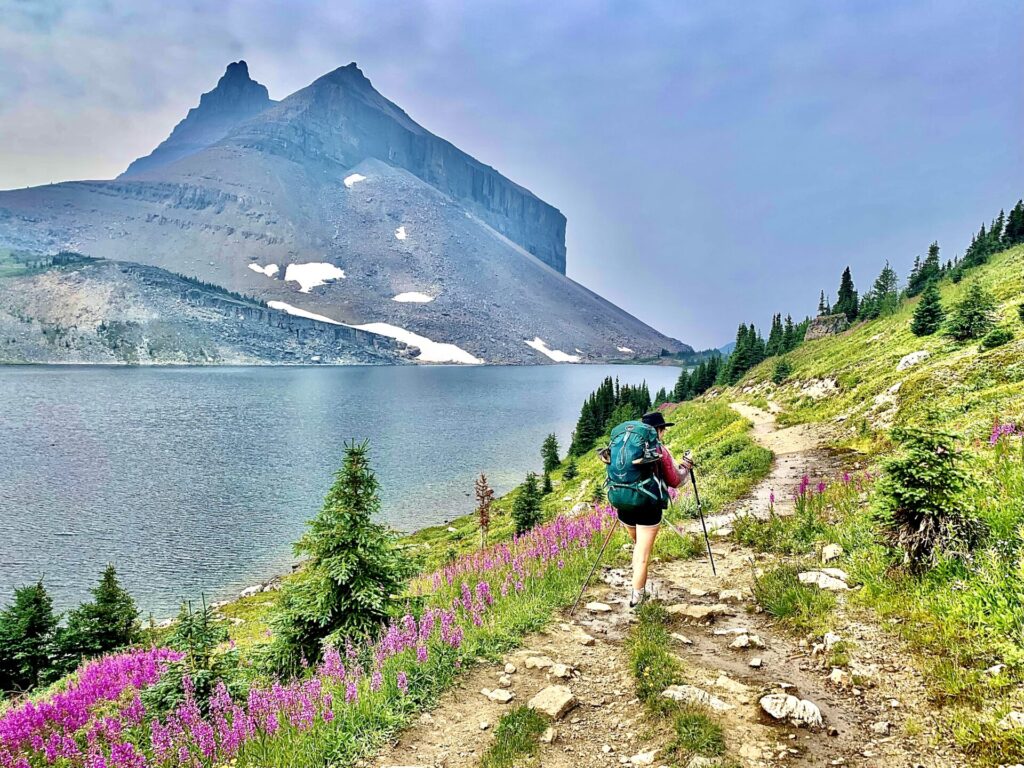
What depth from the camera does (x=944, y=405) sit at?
1204 centimetres

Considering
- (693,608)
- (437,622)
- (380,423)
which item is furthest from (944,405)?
(380,423)

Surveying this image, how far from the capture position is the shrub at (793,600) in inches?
222

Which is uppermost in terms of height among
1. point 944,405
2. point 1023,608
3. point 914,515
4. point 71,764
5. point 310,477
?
point 944,405

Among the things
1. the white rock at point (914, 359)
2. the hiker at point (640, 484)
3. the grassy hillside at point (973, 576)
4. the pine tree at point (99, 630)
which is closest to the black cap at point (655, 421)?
the hiker at point (640, 484)

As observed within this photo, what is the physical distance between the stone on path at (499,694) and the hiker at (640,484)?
249 centimetres

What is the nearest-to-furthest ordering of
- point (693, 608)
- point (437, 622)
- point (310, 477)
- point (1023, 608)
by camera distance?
1. point (1023, 608)
2. point (437, 622)
3. point (693, 608)
4. point (310, 477)

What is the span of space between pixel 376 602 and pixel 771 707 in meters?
4.51

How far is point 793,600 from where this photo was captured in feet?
20.0

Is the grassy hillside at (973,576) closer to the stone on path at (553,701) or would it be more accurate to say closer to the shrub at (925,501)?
the shrub at (925,501)

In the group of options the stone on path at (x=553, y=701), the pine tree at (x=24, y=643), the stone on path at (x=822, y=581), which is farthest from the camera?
the pine tree at (x=24, y=643)

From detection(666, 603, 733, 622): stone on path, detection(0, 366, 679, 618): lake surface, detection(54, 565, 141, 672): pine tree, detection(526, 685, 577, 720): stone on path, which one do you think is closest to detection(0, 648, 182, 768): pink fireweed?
detection(526, 685, 577, 720): stone on path

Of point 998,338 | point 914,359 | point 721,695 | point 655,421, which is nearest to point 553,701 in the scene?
point 721,695

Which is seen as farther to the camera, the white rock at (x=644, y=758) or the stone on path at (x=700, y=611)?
the stone on path at (x=700, y=611)

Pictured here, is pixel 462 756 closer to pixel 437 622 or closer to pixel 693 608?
pixel 437 622
